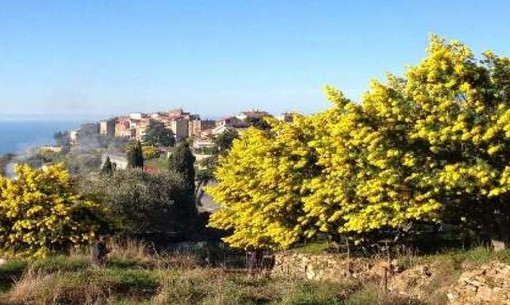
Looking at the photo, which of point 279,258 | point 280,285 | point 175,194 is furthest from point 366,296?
point 175,194

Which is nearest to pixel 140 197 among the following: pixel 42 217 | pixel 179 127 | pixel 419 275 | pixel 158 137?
pixel 42 217

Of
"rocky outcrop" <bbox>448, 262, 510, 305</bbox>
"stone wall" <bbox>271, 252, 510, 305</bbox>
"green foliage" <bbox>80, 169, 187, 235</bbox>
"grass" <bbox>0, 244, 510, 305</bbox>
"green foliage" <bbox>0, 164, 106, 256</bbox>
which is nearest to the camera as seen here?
"grass" <bbox>0, 244, 510, 305</bbox>

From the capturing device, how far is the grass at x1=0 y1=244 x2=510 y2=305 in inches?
410

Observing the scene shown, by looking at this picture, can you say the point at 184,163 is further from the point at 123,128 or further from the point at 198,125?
the point at 123,128

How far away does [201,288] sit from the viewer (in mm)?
11008

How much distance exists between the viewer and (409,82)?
14.6 metres

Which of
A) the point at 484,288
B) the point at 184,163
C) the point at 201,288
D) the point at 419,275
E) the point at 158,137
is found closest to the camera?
the point at 484,288

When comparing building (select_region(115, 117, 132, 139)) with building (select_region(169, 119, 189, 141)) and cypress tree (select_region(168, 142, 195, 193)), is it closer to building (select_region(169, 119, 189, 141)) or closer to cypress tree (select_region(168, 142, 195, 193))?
building (select_region(169, 119, 189, 141))

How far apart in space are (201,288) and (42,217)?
10.9 metres

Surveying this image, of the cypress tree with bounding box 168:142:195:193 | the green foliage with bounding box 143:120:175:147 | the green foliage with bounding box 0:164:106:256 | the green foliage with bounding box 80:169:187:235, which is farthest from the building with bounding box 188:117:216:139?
the green foliage with bounding box 0:164:106:256

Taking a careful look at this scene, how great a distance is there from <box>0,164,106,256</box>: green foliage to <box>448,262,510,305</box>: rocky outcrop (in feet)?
40.9

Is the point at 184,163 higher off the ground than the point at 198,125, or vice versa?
the point at 198,125

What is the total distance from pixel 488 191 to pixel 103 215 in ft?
41.8

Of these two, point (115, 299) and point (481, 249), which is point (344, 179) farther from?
point (115, 299)
